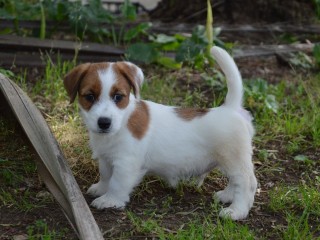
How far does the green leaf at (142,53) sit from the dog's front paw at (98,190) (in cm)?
262

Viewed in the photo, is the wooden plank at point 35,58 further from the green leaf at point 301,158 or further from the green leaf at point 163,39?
the green leaf at point 301,158

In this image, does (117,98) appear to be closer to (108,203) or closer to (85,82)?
(85,82)

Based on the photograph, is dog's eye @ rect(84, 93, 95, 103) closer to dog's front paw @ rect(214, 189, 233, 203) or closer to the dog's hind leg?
the dog's hind leg

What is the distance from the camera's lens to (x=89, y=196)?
411 centimetres

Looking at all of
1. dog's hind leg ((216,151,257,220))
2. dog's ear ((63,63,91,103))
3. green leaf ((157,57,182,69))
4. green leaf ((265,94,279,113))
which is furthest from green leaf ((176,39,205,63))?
dog's ear ((63,63,91,103))

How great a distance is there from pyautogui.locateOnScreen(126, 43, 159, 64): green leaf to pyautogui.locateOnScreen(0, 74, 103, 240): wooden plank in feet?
8.41

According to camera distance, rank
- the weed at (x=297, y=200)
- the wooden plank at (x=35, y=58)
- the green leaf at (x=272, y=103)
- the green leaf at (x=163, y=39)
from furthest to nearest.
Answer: the green leaf at (x=163, y=39)
the wooden plank at (x=35, y=58)
the green leaf at (x=272, y=103)
the weed at (x=297, y=200)

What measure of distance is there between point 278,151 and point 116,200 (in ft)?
5.87

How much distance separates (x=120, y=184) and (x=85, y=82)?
2.27 feet

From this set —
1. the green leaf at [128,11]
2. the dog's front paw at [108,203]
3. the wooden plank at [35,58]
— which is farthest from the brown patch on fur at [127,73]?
the green leaf at [128,11]

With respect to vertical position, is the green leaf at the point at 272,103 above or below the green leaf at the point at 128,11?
below

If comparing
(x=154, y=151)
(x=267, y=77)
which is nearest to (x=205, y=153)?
(x=154, y=151)

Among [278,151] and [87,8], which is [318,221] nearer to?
[278,151]

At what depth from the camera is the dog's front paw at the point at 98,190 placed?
13.4ft
